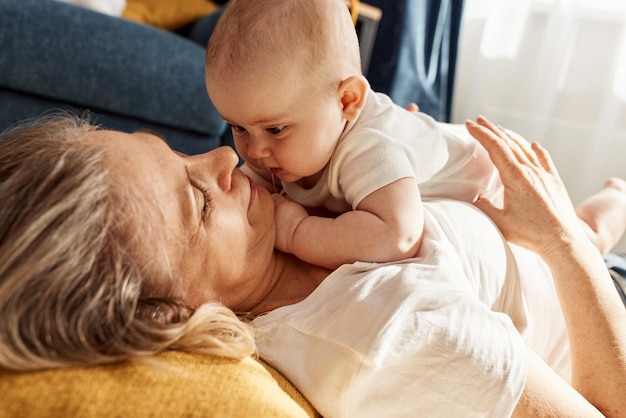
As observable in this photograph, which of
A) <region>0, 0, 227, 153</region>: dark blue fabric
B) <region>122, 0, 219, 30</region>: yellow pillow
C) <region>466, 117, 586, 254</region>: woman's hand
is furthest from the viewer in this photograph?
<region>122, 0, 219, 30</region>: yellow pillow

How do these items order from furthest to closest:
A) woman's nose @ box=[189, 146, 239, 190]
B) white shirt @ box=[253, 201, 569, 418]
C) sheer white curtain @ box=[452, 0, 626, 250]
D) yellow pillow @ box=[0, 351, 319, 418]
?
sheer white curtain @ box=[452, 0, 626, 250] → woman's nose @ box=[189, 146, 239, 190] → white shirt @ box=[253, 201, 569, 418] → yellow pillow @ box=[0, 351, 319, 418]

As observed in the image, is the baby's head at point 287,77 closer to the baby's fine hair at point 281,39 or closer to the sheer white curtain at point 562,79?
the baby's fine hair at point 281,39

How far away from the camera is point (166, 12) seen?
3408mm

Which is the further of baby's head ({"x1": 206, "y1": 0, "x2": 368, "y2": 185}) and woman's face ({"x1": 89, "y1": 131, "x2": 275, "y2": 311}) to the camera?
baby's head ({"x1": 206, "y1": 0, "x2": 368, "y2": 185})

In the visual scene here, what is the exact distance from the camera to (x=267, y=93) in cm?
107

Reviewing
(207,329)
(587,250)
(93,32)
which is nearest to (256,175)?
(207,329)

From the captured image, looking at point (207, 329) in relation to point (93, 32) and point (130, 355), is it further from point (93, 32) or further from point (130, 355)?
point (93, 32)

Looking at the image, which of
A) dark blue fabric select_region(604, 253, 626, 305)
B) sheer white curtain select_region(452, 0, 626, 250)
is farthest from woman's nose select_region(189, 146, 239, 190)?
sheer white curtain select_region(452, 0, 626, 250)

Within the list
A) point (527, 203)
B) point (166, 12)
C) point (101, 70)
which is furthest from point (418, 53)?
point (527, 203)

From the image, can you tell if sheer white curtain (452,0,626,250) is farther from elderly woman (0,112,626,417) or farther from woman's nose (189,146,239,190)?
woman's nose (189,146,239,190)

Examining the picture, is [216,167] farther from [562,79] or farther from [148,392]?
[562,79]

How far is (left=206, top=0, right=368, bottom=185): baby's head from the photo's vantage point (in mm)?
1073

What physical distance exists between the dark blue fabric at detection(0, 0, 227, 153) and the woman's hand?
1439mm

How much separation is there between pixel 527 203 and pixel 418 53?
2578mm
